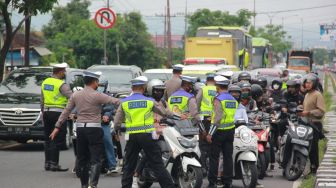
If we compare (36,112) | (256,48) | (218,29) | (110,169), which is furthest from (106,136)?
(256,48)

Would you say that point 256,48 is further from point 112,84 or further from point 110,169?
point 110,169

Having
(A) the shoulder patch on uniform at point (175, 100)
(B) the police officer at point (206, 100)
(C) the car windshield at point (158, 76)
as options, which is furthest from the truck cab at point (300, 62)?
Answer: (A) the shoulder patch on uniform at point (175, 100)

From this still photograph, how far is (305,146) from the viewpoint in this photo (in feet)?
46.4

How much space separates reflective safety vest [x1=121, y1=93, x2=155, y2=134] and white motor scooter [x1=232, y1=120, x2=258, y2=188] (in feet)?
7.06

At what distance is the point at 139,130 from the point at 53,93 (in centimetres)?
472

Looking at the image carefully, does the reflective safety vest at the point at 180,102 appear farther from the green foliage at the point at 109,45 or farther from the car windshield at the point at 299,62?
the car windshield at the point at 299,62

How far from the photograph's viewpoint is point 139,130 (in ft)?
36.8

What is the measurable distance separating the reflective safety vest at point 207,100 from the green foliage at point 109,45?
44443 millimetres

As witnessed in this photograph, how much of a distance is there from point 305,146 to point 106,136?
3.34 meters

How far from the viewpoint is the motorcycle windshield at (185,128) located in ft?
39.4

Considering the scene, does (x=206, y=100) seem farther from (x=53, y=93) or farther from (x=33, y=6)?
(x=33, y=6)

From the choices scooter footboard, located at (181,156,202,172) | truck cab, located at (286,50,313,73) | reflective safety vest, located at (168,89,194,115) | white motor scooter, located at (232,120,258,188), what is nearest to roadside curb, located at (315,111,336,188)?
white motor scooter, located at (232,120,258,188)

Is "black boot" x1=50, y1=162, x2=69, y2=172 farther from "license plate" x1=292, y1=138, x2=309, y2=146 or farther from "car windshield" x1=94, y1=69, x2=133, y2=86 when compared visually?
"car windshield" x1=94, y1=69, x2=133, y2=86

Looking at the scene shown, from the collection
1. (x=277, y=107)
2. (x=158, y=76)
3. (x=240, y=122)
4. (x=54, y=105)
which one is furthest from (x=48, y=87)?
(x=158, y=76)
